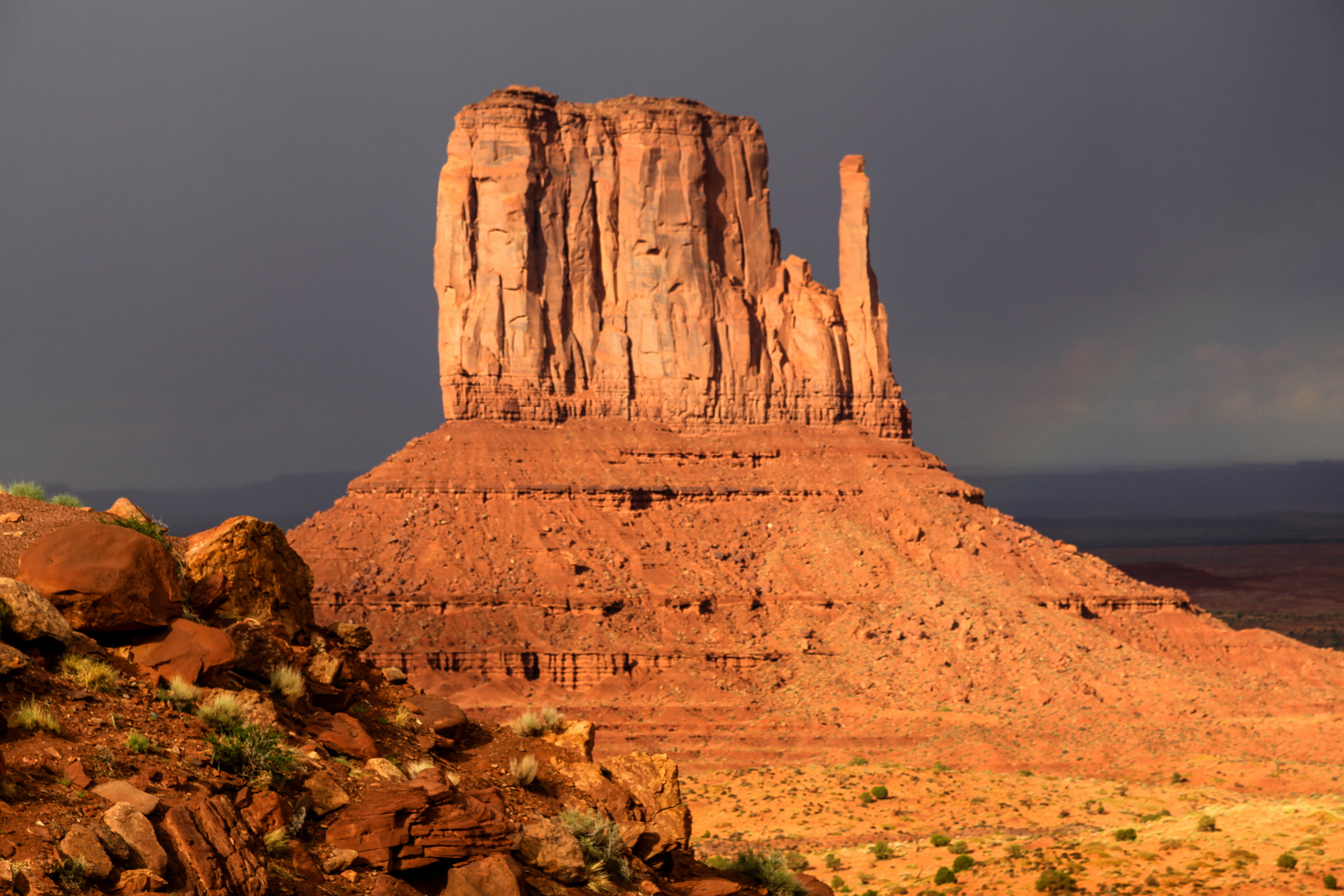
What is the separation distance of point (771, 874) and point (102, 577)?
881 cm

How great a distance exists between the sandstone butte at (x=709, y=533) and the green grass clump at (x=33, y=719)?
54441 millimetres

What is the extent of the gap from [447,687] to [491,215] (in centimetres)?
3550

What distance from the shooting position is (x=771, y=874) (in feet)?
58.5

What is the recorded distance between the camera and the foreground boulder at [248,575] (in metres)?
15.6

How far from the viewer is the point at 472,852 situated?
13266mm

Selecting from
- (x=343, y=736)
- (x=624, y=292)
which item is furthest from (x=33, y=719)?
(x=624, y=292)

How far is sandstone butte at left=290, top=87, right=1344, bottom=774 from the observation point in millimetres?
71500

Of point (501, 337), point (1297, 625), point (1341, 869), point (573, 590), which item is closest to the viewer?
point (1341, 869)

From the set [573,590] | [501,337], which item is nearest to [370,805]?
[573,590]

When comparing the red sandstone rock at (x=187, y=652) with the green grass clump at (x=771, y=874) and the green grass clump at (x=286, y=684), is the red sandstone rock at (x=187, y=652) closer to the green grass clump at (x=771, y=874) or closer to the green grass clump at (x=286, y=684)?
the green grass clump at (x=286, y=684)

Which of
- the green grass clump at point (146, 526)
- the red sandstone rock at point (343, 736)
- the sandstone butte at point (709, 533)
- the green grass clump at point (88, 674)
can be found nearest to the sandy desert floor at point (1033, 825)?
the sandstone butte at point (709, 533)

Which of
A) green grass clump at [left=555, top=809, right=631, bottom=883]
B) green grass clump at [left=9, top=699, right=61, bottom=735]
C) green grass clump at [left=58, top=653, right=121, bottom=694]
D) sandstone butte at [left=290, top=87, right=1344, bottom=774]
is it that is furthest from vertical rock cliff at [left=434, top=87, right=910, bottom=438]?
green grass clump at [left=9, top=699, right=61, bottom=735]

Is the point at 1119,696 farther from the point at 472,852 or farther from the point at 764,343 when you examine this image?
the point at 472,852

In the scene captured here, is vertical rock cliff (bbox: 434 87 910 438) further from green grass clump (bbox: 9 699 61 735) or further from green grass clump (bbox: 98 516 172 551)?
green grass clump (bbox: 9 699 61 735)
